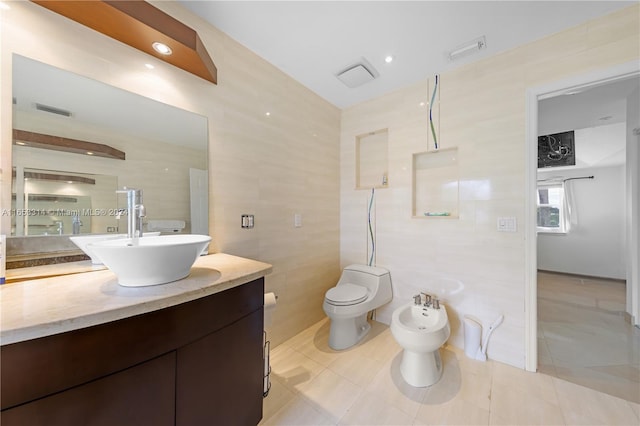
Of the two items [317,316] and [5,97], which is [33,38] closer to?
[5,97]

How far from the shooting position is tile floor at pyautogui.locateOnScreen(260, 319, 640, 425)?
1263 mm

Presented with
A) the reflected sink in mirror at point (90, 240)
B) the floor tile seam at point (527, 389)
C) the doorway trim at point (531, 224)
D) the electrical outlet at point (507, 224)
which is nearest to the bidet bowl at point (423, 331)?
the floor tile seam at point (527, 389)

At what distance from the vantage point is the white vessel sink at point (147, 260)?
2.46ft

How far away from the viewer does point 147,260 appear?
2.58 feet

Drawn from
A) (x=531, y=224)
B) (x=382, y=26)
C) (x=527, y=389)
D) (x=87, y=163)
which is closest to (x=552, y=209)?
(x=531, y=224)

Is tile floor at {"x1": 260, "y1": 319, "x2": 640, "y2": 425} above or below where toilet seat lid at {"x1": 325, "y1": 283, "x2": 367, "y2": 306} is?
below

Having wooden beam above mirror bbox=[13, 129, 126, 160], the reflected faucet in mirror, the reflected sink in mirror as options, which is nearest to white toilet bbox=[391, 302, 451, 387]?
the reflected faucet in mirror

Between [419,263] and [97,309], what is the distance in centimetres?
216

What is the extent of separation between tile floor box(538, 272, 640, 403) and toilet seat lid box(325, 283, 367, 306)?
53.7 inches

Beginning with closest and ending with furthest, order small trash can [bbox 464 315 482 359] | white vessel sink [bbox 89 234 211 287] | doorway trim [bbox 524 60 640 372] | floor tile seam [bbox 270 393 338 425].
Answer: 1. white vessel sink [bbox 89 234 211 287]
2. floor tile seam [bbox 270 393 338 425]
3. doorway trim [bbox 524 60 640 372]
4. small trash can [bbox 464 315 482 359]

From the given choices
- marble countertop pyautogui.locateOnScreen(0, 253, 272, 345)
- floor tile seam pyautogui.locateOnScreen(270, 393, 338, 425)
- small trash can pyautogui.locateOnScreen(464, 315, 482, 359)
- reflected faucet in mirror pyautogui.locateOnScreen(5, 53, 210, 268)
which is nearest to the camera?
marble countertop pyautogui.locateOnScreen(0, 253, 272, 345)

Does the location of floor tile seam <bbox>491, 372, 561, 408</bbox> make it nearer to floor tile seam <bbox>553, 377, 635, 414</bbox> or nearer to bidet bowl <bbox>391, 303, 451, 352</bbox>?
floor tile seam <bbox>553, 377, 635, 414</bbox>

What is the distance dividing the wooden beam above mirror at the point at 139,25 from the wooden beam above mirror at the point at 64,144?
543mm

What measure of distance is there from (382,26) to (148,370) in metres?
2.12
